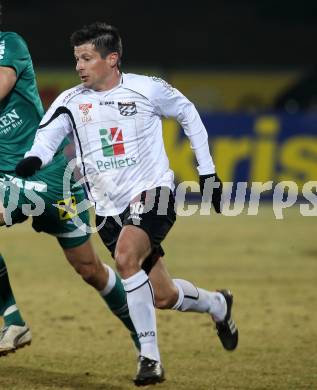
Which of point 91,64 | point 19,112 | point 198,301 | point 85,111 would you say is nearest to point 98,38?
point 91,64

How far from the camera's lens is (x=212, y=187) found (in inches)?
264

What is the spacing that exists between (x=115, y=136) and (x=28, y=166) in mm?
605

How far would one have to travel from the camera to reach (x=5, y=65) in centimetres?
699

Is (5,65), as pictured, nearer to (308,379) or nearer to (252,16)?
(308,379)

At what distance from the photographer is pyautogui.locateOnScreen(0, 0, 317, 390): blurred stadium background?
7.70 metres

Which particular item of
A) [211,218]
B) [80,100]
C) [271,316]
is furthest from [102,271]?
[211,218]

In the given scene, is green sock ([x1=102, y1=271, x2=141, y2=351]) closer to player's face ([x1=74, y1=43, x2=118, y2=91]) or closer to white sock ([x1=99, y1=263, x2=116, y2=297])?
white sock ([x1=99, y1=263, x2=116, y2=297])

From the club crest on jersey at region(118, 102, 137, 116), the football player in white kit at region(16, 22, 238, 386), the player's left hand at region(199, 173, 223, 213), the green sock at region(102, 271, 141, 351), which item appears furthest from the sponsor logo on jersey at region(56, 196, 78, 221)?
the player's left hand at region(199, 173, 223, 213)

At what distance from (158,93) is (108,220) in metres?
0.90

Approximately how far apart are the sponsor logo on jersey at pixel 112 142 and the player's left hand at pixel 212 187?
56 cm

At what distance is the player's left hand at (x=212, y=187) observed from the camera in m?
6.70

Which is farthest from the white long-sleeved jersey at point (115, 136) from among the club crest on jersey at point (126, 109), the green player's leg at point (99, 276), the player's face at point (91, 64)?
the green player's leg at point (99, 276)

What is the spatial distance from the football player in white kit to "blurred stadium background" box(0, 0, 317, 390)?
1.15 m

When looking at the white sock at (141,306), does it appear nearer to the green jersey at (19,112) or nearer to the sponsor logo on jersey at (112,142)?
the sponsor logo on jersey at (112,142)
